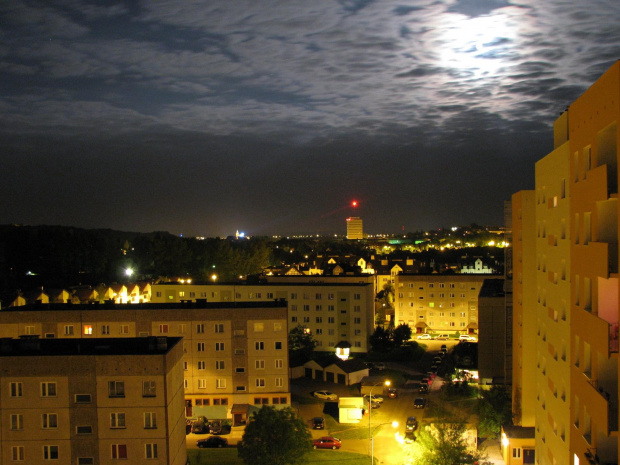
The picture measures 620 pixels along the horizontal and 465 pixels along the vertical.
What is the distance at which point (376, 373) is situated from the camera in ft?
97.3

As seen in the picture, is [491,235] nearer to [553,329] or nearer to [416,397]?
[416,397]

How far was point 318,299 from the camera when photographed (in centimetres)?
3619

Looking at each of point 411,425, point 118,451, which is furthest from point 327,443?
point 118,451

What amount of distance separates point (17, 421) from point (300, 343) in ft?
67.8

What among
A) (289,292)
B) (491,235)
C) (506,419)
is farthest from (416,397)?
(491,235)

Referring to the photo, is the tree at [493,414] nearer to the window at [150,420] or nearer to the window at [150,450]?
the window at [150,450]

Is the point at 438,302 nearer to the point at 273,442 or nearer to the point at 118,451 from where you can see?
the point at 273,442

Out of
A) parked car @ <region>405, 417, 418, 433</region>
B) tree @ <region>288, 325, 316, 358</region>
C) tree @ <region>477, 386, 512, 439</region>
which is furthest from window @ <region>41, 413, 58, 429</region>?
tree @ <region>288, 325, 316, 358</region>

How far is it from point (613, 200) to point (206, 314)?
17344 millimetres

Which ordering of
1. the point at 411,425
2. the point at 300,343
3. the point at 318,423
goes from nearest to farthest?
the point at 411,425 → the point at 318,423 → the point at 300,343

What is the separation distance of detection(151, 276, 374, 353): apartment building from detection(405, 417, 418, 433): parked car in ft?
48.1

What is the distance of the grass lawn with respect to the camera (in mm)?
17812

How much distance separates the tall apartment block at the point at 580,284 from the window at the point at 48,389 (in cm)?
1115

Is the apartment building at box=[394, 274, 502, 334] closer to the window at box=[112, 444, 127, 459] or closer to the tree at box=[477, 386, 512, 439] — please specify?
the tree at box=[477, 386, 512, 439]
